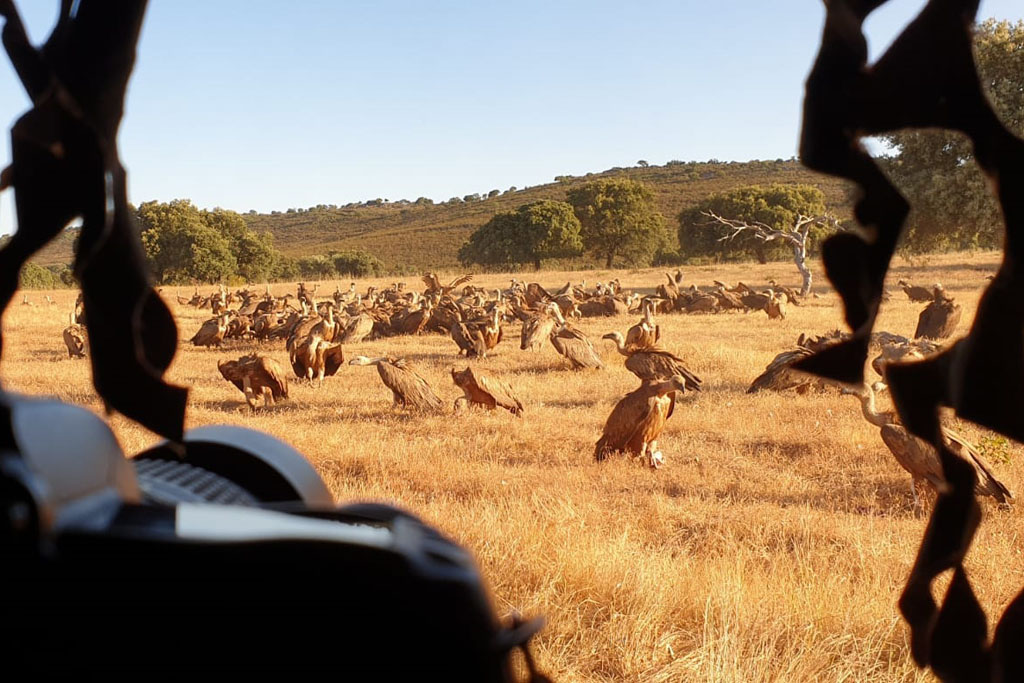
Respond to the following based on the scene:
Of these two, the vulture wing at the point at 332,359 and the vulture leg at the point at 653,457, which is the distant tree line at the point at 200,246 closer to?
the vulture wing at the point at 332,359

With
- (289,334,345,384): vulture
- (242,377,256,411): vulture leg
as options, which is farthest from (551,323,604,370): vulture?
(242,377,256,411): vulture leg

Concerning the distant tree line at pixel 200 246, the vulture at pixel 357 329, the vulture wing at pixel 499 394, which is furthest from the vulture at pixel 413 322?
the distant tree line at pixel 200 246

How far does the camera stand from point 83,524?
1.24 ft

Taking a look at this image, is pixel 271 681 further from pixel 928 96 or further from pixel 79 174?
pixel 928 96

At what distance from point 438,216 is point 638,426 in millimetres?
88710

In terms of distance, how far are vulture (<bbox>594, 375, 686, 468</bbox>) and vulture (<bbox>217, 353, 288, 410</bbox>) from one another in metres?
4.47

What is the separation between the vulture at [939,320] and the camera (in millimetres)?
13422

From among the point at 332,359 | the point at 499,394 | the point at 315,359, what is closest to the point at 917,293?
the point at 332,359

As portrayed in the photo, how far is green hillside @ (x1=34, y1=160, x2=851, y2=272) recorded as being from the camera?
69812 millimetres

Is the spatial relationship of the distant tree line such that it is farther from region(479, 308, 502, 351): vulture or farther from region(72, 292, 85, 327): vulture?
region(479, 308, 502, 351): vulture

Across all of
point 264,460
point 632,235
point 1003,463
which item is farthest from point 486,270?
point 264,460

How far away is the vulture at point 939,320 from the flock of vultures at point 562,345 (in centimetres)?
2

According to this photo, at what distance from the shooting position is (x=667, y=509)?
5.20m

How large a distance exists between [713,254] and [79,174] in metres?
53.4
